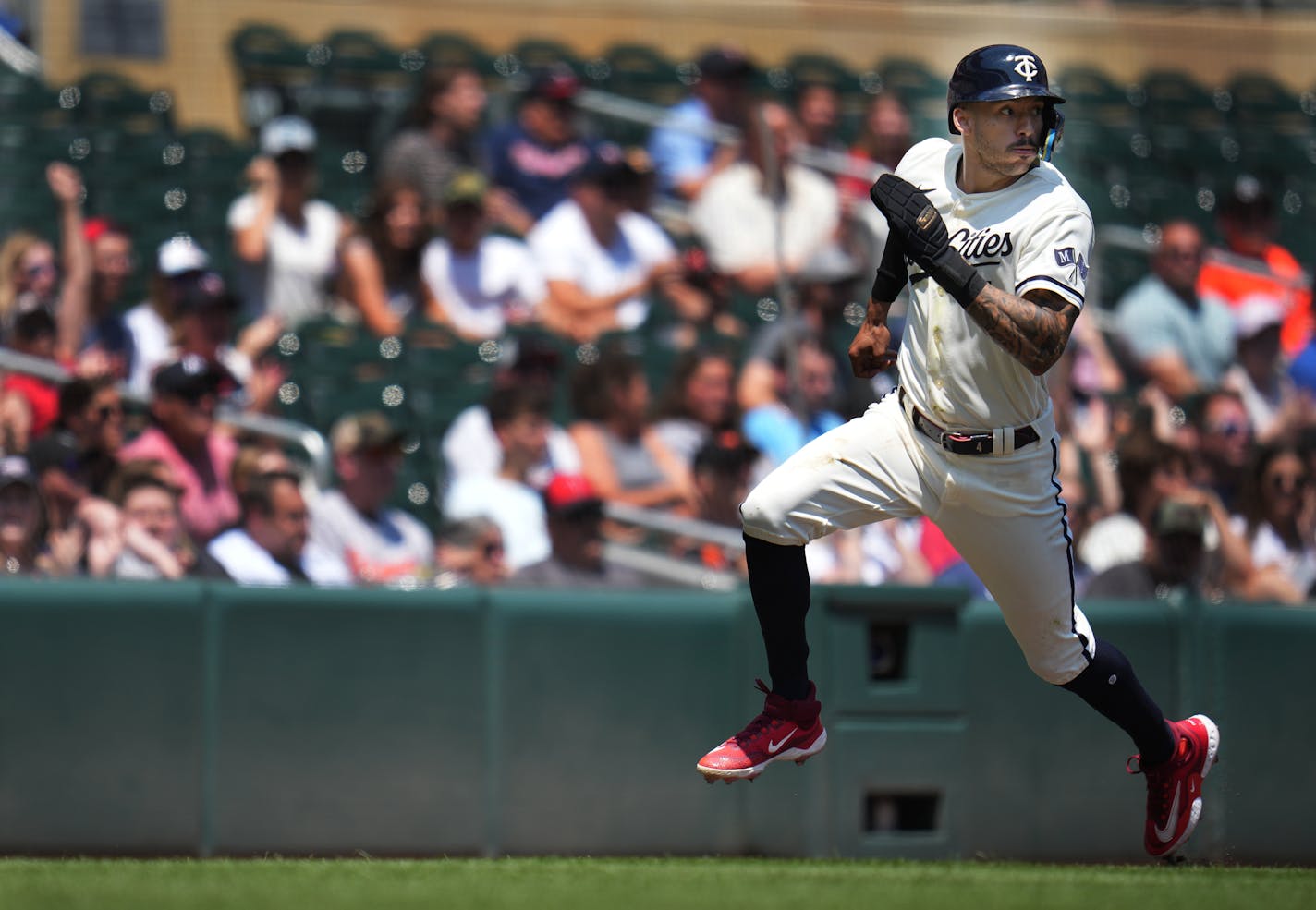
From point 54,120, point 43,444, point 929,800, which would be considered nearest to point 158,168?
point 54,120

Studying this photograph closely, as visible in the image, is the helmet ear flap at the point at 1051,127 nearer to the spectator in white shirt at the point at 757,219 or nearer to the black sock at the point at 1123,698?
the black sock at the point at 1123,698

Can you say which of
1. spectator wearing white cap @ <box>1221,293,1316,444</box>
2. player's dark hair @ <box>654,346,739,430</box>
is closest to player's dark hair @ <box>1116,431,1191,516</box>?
spectator wearing white cap @ <box>1221,293,1316,444</box>

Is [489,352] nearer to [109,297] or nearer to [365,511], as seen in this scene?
[365,511]

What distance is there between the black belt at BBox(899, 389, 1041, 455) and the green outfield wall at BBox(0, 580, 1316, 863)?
6.33 ft

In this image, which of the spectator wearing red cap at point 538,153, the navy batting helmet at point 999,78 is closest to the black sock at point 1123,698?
the navy batting helmet at point 999,78

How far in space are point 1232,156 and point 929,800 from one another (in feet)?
21.0

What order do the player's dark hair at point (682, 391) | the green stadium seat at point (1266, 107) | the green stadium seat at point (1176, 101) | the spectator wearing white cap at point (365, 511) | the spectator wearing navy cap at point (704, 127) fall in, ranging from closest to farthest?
the spectator wearing white cap at point (365, 511)
the player's dark hair at point (682, 391)
the spectator wearing navy cap at point (704, 127)
the green stadium seat at point (1176, 101)
the green stadium seat at point (1266, 107)

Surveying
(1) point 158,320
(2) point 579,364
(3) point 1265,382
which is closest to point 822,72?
(3) point 1265,382

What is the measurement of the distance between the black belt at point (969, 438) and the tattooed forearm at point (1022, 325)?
1.02 feet

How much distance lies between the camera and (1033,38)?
12062 mm

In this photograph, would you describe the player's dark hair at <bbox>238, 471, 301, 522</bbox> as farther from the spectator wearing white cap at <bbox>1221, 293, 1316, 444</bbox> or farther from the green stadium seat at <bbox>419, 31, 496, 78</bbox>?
the spectator wearing white cap at <bbox>1221, 293, 1316, 444</bbox>

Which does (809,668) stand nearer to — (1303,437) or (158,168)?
(1303,437)

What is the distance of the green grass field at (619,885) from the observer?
16.2 ft

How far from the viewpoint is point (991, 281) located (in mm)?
5129
